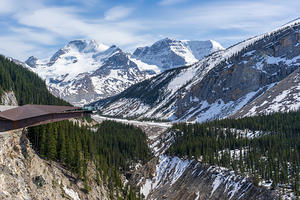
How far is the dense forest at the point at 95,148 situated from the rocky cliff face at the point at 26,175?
16.9 ft

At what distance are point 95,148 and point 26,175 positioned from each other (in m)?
57.3

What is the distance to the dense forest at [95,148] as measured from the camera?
6179 centimetres

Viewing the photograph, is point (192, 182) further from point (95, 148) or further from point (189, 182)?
point (95, 148)

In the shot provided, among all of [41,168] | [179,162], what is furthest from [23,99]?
[41,168]

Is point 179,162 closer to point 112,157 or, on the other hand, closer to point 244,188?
point 112,157

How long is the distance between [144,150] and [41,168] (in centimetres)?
9048

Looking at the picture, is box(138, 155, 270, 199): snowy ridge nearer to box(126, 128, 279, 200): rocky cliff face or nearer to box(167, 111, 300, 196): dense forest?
box(126, 128, 279, 200): rocky cliff face

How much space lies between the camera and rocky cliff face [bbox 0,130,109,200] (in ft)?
145

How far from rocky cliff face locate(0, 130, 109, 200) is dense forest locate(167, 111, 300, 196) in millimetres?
60485

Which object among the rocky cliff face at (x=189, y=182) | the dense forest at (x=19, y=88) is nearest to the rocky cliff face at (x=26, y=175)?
the rocky cliff face at (x=189, y=182)

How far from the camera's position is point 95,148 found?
10525cm

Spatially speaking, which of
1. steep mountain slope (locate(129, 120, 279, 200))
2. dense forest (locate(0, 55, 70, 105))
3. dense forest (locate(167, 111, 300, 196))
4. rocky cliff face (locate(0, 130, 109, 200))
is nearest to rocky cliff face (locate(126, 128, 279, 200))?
steep mountain slope (locate(129, 120, 279, 200))

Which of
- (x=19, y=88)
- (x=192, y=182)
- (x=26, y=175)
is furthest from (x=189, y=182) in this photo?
(x=19, y=88)

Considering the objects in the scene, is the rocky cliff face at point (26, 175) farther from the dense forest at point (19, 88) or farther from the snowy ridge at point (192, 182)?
the dense forest at point (19, 88)
